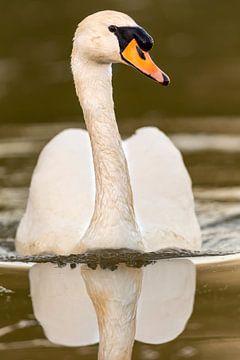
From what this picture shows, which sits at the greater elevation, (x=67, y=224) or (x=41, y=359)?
(x=67, y=224)

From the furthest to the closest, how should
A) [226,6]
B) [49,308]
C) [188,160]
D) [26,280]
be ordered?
[226,6]
[188,160]
[26,280]
[49,308]

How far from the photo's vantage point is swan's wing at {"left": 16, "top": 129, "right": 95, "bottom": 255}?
9289 mm

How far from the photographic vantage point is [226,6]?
66.2 ft

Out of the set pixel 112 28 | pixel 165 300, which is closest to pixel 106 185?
pixel 112 28

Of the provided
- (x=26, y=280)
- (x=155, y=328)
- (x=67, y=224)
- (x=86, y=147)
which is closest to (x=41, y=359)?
(x=155, y=328)

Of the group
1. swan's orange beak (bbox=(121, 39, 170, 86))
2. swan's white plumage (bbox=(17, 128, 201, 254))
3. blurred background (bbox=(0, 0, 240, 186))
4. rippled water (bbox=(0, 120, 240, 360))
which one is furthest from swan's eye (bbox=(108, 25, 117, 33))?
blurred background (bbox=(0, 0, 240, 186))

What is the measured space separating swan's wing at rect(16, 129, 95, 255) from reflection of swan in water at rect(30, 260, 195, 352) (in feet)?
1.09

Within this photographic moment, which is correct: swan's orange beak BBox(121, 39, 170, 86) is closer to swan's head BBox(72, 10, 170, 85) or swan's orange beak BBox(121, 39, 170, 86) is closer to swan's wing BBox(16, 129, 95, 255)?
swan's head BBox(72, 10, 170, 85)

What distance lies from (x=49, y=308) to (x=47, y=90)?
7.66 meters

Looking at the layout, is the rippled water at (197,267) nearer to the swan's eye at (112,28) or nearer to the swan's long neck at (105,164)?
the swan's long neck at (105,164)

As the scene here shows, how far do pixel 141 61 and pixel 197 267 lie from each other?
143 centimetres

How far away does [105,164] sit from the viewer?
886cm

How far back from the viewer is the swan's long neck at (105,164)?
8.77 m

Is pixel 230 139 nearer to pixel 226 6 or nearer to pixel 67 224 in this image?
pixel 67 224
